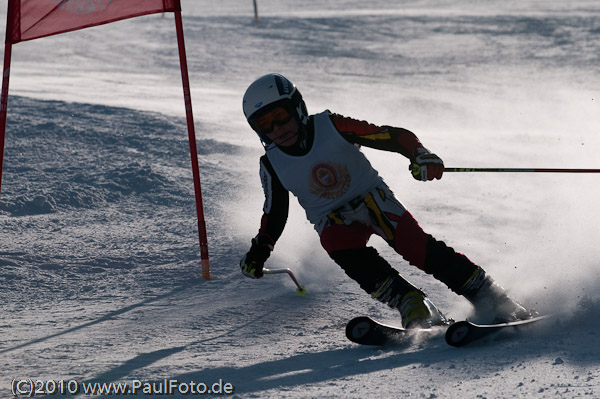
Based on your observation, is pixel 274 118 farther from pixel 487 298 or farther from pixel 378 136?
pixel 487 298

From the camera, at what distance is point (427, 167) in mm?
3930

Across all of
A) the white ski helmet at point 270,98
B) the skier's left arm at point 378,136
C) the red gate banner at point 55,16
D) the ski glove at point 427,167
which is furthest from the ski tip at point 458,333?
the red gate banner at point 55,16

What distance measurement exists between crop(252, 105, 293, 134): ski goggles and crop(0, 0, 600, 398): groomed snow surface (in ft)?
3.56

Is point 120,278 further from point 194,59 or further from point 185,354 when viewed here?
point 194,59

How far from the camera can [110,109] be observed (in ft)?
32.9

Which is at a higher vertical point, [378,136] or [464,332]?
[378,136]

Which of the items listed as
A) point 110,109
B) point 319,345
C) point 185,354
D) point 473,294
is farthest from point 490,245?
point 110,109

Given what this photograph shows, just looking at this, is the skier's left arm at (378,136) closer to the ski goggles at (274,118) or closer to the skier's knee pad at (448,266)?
the ski goggles at (274,118)

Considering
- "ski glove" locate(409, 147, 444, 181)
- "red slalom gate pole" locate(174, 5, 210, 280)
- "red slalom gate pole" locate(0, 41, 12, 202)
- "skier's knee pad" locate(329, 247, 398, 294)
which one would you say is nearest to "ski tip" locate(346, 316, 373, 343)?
"skier's knee pad" locate(329, 247, 398, 294)

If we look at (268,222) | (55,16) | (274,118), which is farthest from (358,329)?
(55,16)

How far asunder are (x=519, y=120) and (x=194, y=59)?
7.54 m

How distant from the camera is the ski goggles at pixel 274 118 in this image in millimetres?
4070

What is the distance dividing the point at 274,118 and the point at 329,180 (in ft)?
1.42

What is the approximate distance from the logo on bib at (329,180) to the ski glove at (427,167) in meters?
0.39
